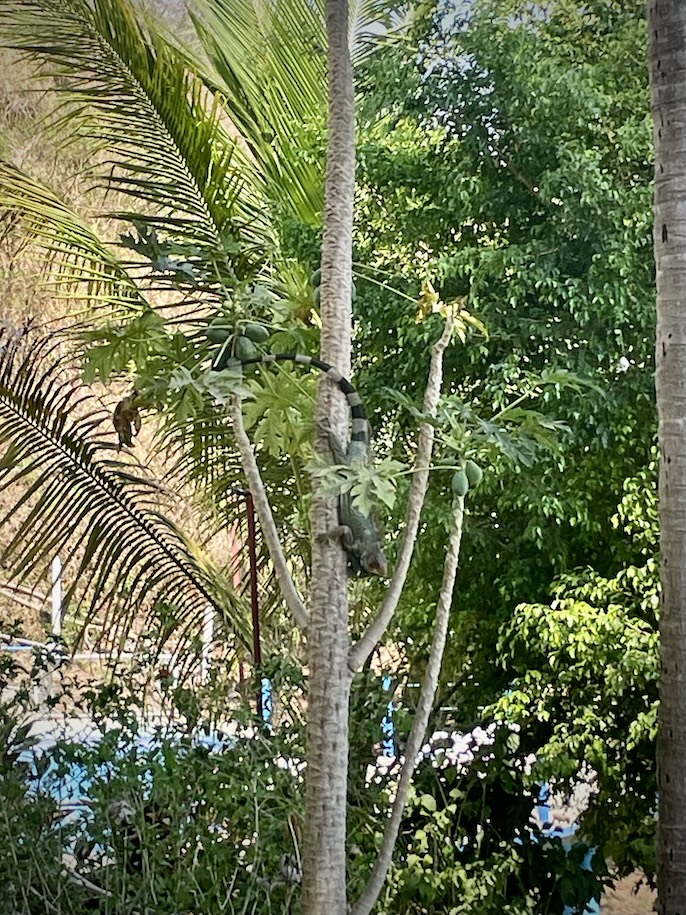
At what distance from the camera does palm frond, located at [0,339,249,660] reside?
2.16m

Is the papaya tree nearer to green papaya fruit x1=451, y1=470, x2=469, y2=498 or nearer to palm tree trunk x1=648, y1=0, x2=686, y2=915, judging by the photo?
green papaya fruit x1=451, y1=470, x2=469, y2=498

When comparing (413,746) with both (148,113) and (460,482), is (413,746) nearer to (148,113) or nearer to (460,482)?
(460,482)

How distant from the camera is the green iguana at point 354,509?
147 centimetres

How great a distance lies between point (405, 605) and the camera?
2154 millimetres

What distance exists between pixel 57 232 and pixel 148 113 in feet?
0.93

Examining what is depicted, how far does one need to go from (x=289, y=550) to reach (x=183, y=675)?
0.31 metres

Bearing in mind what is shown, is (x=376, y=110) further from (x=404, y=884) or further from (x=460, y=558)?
(x=404, y=884)

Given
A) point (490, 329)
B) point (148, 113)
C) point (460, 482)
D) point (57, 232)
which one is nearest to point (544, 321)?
point (490, 329)

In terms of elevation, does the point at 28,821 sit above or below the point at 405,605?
below

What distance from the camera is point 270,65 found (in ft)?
7.20

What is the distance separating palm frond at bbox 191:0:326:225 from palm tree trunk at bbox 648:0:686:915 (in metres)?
0.71

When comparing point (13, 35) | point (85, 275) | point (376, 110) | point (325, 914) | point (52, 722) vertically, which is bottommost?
point (325, 914)

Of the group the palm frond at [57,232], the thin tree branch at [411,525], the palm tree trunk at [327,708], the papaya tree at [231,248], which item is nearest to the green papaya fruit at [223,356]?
the papaya tree at [231,248]

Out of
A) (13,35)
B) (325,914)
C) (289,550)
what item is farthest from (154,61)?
(325,914)
